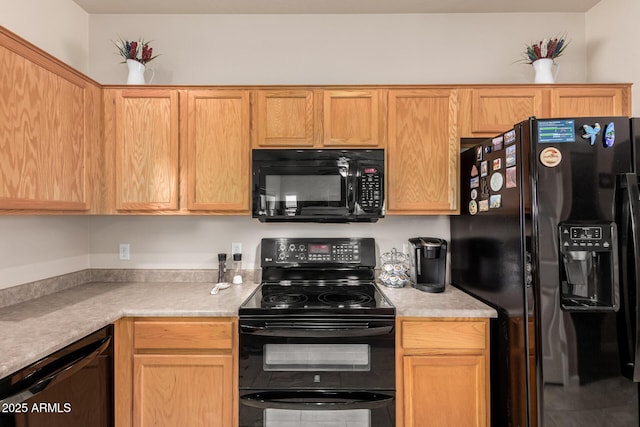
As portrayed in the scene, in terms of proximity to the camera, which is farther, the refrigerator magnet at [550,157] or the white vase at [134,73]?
the white vase at [134,73]

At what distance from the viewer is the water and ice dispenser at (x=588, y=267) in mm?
1375

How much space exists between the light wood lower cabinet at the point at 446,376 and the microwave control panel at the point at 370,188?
73 cm

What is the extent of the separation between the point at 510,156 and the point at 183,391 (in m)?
1.96

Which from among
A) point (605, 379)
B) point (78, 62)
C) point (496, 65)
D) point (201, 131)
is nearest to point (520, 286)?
point (605, 379)

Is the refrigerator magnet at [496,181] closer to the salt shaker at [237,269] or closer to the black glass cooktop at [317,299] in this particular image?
the black glass cooktop at [317,299]

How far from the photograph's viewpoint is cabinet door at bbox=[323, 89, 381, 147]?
2.04m

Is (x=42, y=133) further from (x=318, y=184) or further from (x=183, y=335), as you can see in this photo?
(x=318, y=184)

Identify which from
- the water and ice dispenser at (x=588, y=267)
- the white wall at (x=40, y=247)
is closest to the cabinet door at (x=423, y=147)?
the water and ice dispenser at (x=588, y=267)

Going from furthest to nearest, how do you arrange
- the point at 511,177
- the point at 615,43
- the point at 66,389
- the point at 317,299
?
1. the point at 615,43
2. the point at 317,299
3. the point at 511,177
4. the point at 66,389

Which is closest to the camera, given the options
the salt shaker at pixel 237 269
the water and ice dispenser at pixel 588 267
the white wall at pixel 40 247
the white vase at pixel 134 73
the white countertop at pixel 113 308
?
the white countertop at pixel 113 308

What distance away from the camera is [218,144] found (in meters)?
2.06

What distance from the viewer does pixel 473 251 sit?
6.54 feet

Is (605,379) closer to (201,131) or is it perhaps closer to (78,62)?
(201,131)

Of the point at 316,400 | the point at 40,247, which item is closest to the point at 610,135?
the point at 316,400
